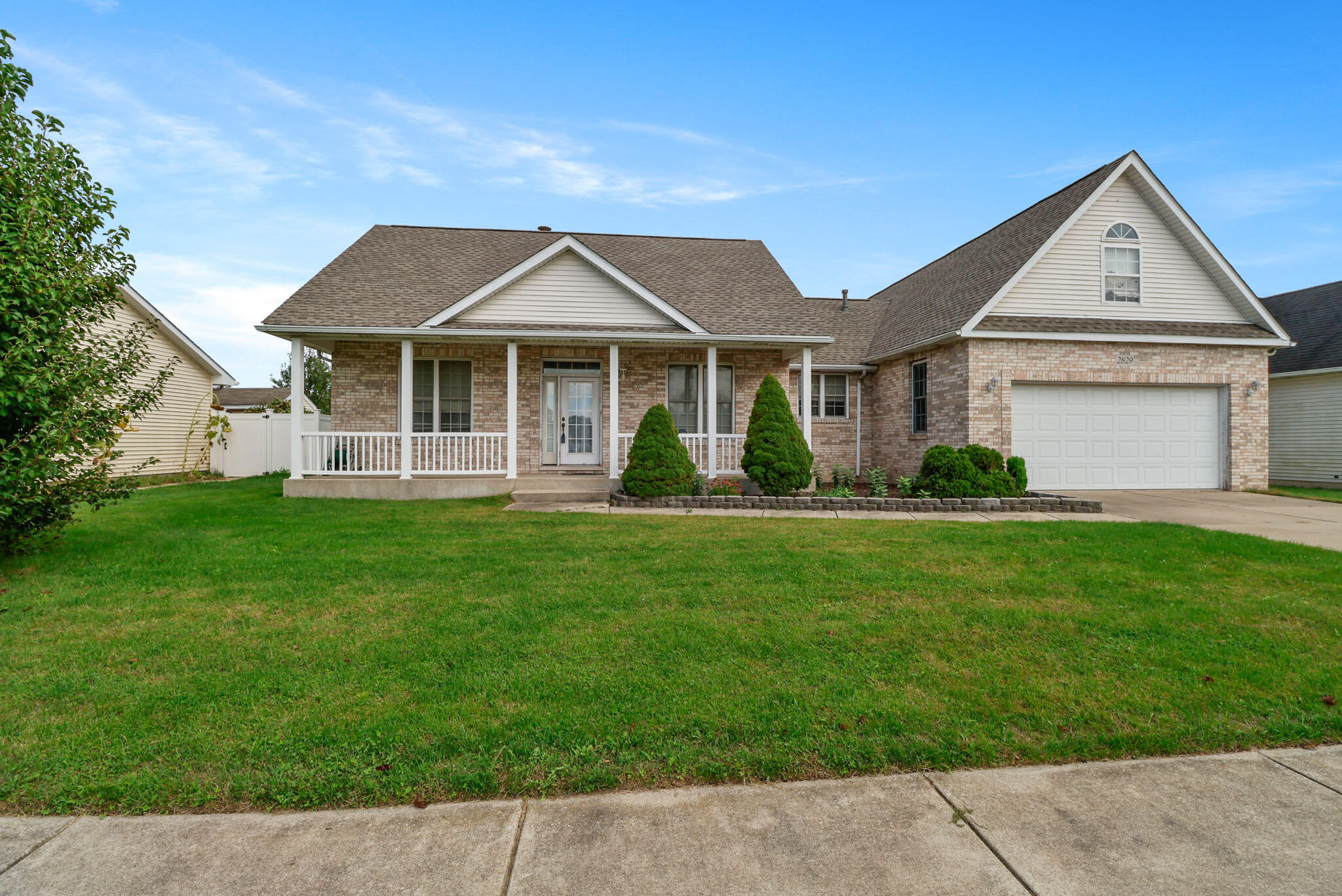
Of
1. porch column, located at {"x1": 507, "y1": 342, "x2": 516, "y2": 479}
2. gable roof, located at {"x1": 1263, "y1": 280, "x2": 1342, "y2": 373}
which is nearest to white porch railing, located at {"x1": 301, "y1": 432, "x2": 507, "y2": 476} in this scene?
porch column, located at {"x1": 507, "y1": 342, "x2": 516, "y2": 479}

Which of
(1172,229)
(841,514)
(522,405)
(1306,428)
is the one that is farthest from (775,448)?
(1306,428)

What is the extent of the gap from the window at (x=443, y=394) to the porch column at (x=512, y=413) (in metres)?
2.03

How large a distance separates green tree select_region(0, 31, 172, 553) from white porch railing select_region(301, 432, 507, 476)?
5793 millimetres

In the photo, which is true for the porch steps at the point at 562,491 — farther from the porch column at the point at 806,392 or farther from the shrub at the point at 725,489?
the porch column at the point at 806,392

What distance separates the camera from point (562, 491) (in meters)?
12.6

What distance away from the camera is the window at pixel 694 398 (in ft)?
49.7

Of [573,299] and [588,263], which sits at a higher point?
[588,263]

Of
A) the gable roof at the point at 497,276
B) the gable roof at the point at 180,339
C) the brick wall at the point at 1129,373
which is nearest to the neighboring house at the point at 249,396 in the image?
the gable roof at the point at 180,339

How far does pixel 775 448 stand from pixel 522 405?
5.88 m

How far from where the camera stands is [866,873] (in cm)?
229

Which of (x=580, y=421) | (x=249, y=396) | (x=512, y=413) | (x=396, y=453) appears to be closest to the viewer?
(x=512, y=413)

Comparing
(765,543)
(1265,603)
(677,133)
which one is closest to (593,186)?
(677,133)

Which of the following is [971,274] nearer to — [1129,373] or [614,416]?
[1129,373]

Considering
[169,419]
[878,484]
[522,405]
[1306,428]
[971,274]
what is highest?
[971,274]
